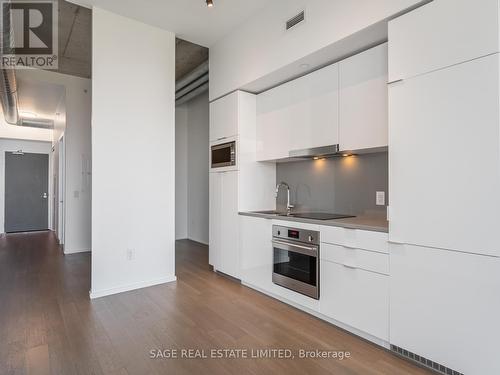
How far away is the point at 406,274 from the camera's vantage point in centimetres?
204

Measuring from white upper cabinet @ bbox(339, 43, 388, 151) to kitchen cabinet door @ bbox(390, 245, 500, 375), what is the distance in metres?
0.98

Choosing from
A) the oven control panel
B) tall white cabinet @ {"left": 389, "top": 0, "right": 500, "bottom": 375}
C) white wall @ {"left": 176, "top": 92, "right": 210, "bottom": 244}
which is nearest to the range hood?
tall white cabinet @ {"left": 389, "top": 0, "right": 500, "bottom": 375}

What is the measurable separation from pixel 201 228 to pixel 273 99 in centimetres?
373

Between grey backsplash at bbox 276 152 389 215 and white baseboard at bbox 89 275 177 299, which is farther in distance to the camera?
white baseboard at bbox 89 275 177 299

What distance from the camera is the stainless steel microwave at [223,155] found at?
376cm

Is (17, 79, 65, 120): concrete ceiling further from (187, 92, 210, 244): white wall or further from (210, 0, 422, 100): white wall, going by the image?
(210, 0, 422, 100): white wall

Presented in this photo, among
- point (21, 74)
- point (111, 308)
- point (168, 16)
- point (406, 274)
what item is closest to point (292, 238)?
point (406, 274)

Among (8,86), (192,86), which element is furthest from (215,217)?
(8,86)

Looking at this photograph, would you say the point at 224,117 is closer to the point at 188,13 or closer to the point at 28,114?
the point at 188,13

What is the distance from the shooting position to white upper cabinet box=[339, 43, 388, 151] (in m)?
2.40

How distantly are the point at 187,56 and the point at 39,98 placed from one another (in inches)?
146

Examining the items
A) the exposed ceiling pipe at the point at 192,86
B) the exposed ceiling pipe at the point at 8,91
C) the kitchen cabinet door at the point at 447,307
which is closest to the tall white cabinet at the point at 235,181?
the exposed ceiling pipe at the point at 192,86

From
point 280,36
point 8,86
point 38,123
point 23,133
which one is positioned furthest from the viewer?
point 23,133

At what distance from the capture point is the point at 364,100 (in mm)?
2531
